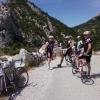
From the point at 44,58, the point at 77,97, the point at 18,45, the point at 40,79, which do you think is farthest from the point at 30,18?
the point at 77,97

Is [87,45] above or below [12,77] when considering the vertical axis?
above

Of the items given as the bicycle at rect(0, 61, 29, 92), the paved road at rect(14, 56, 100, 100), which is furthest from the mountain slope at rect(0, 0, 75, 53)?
the bicycle at rect(0, 61, 29, 92)

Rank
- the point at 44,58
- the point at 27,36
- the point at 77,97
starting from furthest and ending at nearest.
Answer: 1. the point at 27,36
2. the point at 44,58
3. the point at 77,97

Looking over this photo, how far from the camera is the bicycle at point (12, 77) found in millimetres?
13570

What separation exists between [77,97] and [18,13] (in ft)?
186

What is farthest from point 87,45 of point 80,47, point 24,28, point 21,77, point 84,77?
point 24,28

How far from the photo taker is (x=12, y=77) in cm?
1427

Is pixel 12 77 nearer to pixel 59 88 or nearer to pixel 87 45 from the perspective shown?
pixel 59 88

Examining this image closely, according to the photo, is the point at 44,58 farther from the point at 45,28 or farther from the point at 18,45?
the point at 45,28

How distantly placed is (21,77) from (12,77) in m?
1.98

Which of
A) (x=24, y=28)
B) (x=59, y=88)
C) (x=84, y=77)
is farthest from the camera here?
(x=24, y=28)

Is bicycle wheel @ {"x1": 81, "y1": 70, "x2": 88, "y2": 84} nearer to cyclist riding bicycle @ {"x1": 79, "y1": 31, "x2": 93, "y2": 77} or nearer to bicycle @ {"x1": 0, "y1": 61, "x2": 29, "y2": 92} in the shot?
cyclist riding bicycle @ {"x1": 79, "y1": 31, "x2": 93, "y2": 77}

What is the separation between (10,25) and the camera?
194 feet

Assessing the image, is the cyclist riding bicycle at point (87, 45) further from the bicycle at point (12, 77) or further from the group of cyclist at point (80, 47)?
the bicycle at point (12, 77)
